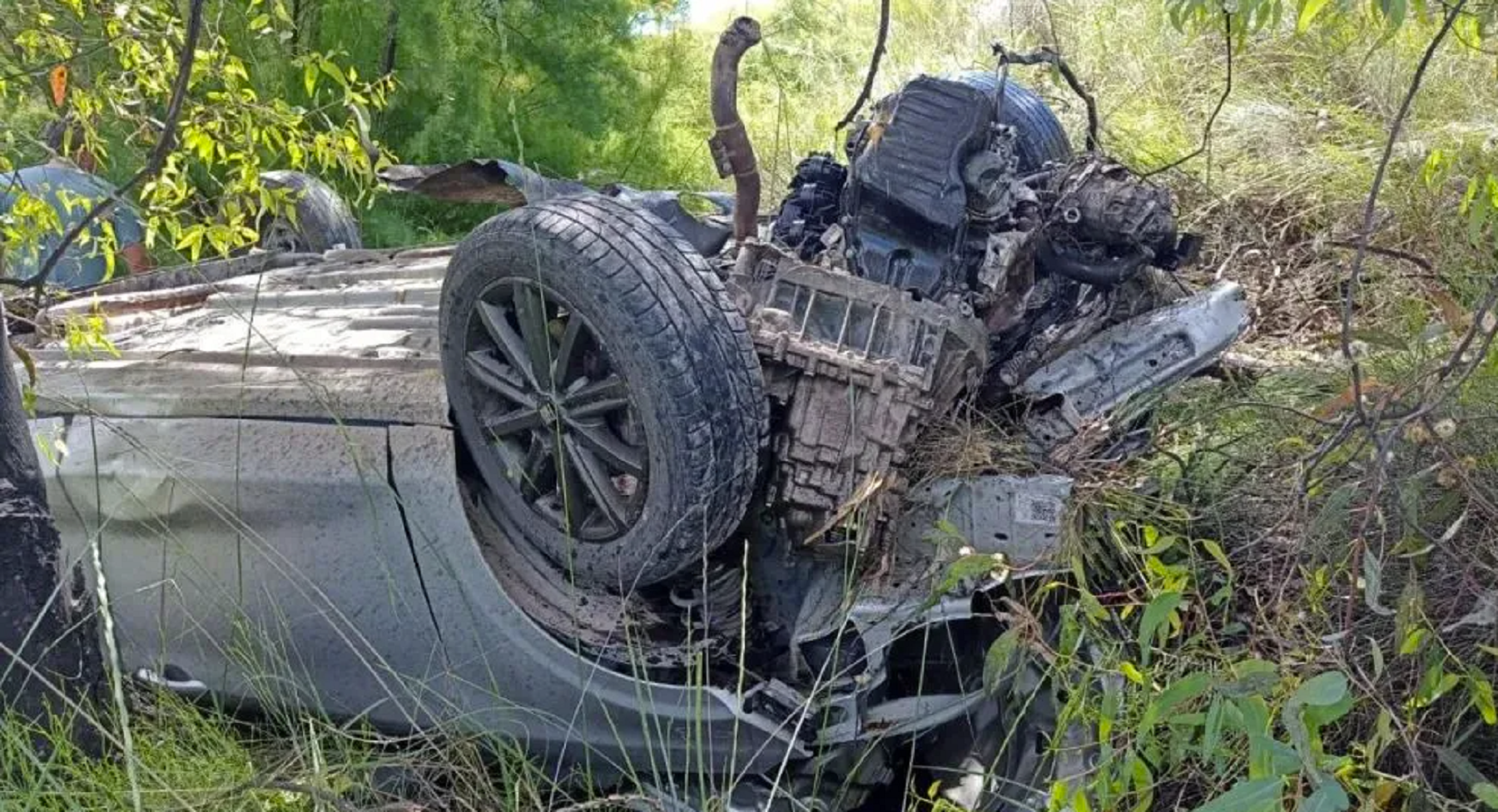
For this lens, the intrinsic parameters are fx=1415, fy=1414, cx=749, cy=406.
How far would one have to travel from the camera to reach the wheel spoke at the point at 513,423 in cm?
308

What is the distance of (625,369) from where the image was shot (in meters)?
2.86

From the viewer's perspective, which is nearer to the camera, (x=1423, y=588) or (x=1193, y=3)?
(x=1193, y=3)

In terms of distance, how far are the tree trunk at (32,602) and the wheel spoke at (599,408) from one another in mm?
1033

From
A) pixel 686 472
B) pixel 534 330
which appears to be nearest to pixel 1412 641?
pixel 686 472

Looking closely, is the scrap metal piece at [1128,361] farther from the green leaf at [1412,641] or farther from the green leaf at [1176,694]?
the green leaf at [1176,694]

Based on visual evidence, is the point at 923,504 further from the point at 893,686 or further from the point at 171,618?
the point at 171,618

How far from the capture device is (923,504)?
302 centimetres

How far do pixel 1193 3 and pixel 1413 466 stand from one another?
103 cm

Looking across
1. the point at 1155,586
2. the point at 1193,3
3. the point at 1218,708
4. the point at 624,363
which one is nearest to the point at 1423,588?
the point at 1155,586

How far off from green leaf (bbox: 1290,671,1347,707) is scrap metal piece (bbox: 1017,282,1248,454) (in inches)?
57.2

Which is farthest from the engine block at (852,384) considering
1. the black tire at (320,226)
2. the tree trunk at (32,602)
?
the black tire at (320,226)

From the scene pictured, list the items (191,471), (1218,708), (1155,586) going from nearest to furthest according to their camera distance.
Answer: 1. (1218,708)
2. (1155,586)
3. (191,471)

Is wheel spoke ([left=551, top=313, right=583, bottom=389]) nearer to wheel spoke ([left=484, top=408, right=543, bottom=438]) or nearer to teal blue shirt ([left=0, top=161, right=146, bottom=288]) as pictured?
wheel spoke ([left=484, top=408, right=543, bottom=438])

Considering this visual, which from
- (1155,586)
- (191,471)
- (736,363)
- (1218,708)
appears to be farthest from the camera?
(191,471)
